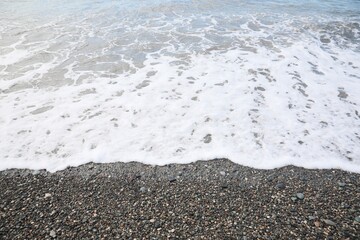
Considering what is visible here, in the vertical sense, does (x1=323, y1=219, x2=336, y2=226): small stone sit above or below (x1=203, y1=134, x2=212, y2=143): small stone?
below

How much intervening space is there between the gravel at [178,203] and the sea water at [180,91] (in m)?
0.35

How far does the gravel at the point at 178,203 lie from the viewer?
12.2ft

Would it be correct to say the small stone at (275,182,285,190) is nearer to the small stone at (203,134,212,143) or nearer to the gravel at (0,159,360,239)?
the gravel at (0,159,360,239)

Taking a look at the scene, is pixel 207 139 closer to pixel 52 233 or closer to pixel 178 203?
pixel 178 203

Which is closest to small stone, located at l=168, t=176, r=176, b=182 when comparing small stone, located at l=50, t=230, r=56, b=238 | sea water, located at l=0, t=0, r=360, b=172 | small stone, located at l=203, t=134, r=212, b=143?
sea water, located at l=0, t=0, r=360, b=172

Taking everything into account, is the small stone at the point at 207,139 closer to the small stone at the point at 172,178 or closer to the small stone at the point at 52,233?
the small stone at the point at 172,178

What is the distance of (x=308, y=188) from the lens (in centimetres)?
442

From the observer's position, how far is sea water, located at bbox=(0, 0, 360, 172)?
213 inches

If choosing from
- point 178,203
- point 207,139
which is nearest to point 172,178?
point 178,203

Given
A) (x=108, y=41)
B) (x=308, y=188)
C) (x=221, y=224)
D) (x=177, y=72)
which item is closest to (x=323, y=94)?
(x=308, y=188)

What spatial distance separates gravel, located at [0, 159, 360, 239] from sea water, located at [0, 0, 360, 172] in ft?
1.15

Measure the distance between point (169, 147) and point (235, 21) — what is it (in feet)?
33.5

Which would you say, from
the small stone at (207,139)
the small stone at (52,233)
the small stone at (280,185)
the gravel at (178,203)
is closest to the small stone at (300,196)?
the gravel at (178,203)

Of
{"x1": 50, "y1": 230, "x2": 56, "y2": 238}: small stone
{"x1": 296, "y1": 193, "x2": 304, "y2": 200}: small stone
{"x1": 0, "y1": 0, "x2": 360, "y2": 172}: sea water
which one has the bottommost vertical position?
Answer: {"x1": 296, "y1": 193, "x2": 304, "y2": 200}: small stone
